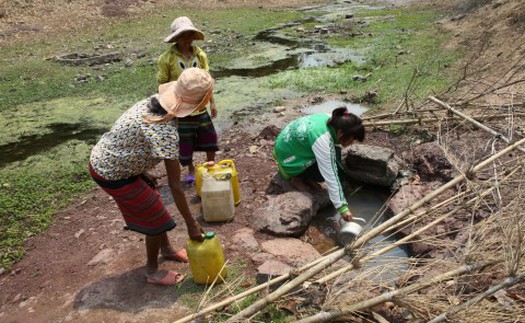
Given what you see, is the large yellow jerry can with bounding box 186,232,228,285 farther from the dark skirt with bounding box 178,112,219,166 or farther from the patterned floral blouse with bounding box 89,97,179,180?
the dark skirt with bounding box 178,112,219,166

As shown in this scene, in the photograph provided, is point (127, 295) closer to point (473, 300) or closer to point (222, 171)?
point (222, 171)

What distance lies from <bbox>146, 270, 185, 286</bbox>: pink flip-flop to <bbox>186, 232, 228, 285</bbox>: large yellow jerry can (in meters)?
0.17

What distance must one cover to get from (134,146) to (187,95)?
0.46 metres

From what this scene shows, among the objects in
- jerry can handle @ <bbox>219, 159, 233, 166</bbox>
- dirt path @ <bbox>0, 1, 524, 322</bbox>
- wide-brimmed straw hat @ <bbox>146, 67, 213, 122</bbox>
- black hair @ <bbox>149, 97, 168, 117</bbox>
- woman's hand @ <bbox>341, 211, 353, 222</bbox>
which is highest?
wide-brimmed straw hat @ <bbox>146, 67, 213, 122</bbox>

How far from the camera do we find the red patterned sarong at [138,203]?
2.73m

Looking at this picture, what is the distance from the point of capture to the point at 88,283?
10.5 feet

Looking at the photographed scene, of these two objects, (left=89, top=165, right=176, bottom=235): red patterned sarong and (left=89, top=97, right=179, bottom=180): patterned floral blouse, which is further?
(left=89, top=165, right=176, bottom=235): red patterned sarong

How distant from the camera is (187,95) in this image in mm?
2521

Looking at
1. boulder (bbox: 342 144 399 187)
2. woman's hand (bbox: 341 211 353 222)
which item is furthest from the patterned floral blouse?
boulder (bbox: 342 144 399 187)

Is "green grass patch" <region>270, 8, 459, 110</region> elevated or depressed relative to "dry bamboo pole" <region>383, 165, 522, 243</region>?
elevated

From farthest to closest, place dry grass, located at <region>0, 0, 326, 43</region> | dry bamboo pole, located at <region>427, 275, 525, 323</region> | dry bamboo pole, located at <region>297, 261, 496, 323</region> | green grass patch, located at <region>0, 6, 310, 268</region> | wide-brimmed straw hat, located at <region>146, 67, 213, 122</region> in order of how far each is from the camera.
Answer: dry grass, located at <region>0, 0, 326, 43</region> → green grass patch, located at <region>0, 6, 310, 268</region> → wide-brimmed straw hat, located at <region>146, 67, 213, 122</region> → dry bamboo pole, located at <region>297, 261, 496, 323</region> → dry bamboo pole, located at <region>427, 275, 525, 323</region>

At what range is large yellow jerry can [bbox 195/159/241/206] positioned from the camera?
376 centimetres

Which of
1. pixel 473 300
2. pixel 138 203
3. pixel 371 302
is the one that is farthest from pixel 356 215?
pixel 138 203

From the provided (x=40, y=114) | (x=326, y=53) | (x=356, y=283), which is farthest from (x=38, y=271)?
(x=326, y=53)
